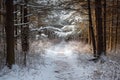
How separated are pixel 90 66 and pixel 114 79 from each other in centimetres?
421

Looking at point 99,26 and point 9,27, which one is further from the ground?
point 9,27

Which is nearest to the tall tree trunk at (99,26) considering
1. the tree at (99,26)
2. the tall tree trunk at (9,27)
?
the tree at (99,26)

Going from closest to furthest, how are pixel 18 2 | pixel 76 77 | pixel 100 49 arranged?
1. pixel 76 77
2. pixel 18 2
3. pixel 100 49

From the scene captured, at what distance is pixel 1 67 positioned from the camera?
12688mm

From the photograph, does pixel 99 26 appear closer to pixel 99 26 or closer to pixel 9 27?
pixel 99 26

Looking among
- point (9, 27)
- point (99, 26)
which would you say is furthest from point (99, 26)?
point (9, 27)

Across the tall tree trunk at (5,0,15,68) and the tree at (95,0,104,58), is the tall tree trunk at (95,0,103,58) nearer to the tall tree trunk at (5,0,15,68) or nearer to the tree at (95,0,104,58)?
the tree at (95,0,104,58)

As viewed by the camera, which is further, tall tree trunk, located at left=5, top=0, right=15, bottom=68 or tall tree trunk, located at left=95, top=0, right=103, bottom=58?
tall tree trunk, located at left=95, top=0, right=103, bottom=58

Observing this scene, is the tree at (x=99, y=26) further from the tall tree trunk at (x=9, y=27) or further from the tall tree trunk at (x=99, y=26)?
the tall tree trunk at (x=9, y=27)

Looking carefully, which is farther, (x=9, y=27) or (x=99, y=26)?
(x=99, y=26)

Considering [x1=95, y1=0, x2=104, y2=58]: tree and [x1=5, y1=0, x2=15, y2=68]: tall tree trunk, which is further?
[x1=95, y1=0, x2=104, y2=58]: tree

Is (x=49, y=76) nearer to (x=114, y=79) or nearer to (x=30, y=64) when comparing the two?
(x=30, y=64)

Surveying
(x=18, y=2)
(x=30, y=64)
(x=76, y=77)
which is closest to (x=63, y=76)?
(x=76, y=77)

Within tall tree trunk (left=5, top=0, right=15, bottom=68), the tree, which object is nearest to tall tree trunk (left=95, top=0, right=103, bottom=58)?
the tree
